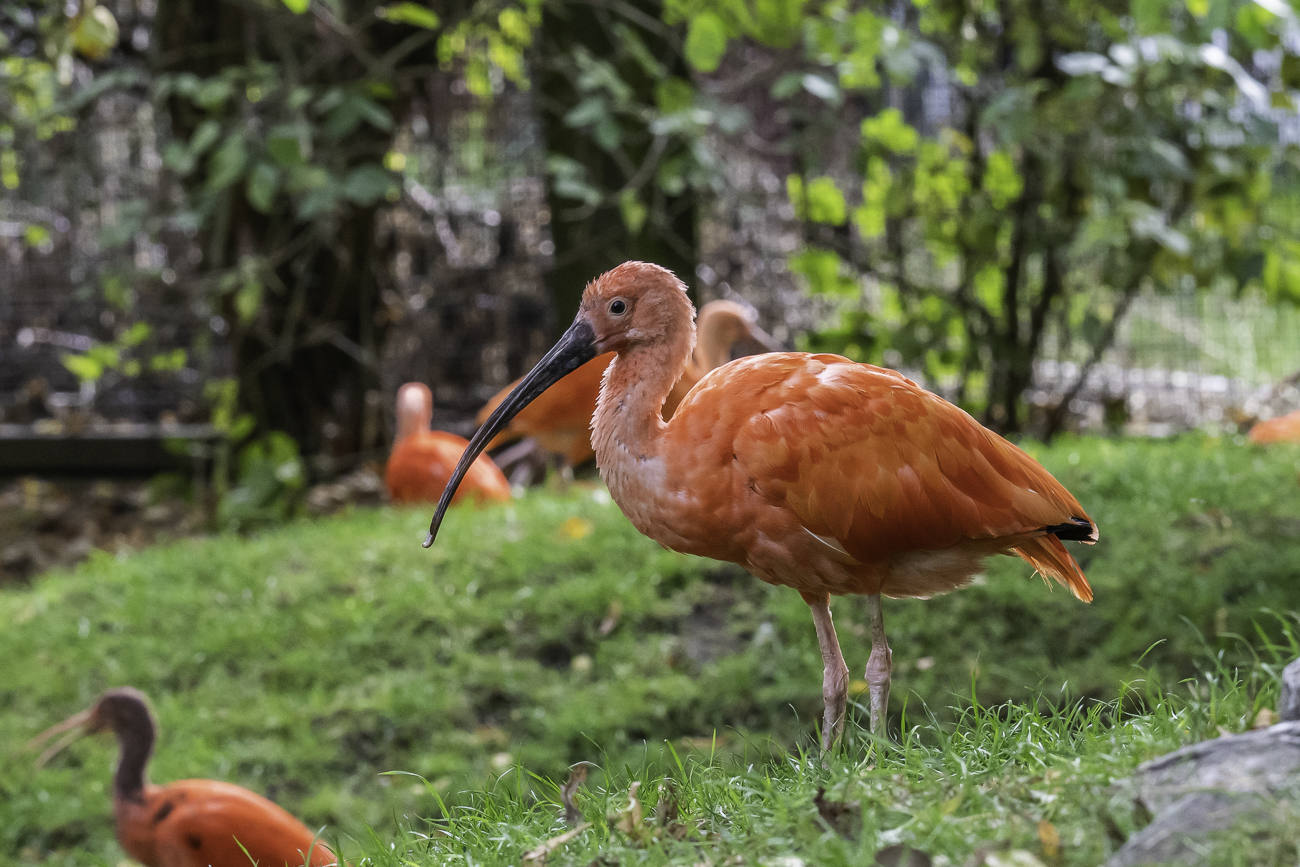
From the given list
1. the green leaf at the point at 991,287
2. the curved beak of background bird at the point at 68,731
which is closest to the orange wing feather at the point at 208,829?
the curved beak of background bird at the point at 68,731

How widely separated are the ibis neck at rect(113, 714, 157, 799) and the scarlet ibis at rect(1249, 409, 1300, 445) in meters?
5.84

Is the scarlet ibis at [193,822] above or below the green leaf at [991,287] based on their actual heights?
below

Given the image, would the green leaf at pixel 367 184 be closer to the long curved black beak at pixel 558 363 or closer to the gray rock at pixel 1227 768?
the long curved black beak at pixel 558 363

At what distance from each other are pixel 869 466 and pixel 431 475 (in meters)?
4.71

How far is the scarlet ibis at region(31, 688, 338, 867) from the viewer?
3539 millimetres

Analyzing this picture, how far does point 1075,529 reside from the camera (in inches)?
104

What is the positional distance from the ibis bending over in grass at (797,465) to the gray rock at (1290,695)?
62 centimetres

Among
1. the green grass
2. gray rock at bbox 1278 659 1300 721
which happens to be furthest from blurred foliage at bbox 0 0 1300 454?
gray rock at bbox 1278 659 1300 721

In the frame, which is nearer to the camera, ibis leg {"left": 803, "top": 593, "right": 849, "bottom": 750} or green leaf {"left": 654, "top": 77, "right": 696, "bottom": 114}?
ibis leg {"left": 803, "top": 593, "right": 849, "bottom": 750}

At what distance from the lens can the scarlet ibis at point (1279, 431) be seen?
20.2 ft

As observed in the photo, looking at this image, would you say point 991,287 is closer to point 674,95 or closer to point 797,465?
point 674,95

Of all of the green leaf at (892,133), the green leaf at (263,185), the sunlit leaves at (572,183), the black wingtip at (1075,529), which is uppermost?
the green leaf at (892,133)

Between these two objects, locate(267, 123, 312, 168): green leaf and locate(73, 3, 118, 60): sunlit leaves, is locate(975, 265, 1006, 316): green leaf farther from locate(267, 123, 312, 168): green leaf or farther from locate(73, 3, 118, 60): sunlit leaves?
locate(73, 3, 118, 60): sunlit leaves

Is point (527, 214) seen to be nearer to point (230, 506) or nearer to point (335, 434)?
point (335, 434)
